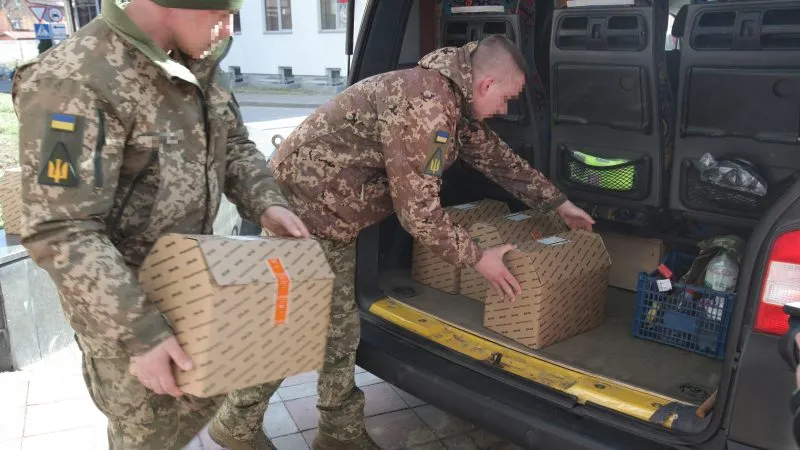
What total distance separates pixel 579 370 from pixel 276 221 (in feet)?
3.73

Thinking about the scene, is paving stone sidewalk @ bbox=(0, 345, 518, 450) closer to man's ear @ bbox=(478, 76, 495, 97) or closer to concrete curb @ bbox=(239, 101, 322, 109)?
man's ear @ bbox=(478, 76, 495, 97)

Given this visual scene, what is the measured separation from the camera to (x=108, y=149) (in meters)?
1.51

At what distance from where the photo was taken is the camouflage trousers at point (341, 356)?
8.73 ft

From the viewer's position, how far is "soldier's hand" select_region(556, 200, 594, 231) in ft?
9.32

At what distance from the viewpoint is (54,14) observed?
31.0ft

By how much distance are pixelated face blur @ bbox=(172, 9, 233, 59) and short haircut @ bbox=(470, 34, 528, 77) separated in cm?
99

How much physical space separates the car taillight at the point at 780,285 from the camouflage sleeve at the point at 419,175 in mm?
958

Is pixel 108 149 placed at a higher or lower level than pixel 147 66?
lower

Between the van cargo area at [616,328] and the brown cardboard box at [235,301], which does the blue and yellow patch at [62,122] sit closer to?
the brown cardboard box at [235,301]

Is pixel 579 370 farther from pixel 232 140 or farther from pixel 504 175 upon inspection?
pixel 232 140

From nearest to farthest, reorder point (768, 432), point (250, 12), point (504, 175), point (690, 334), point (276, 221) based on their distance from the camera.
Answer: point (768, 432)
point (276, 221)
point (690, 334)
point (504, 175)
point (250, 12)

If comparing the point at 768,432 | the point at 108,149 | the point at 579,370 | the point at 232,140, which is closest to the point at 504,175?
the point at 579,370

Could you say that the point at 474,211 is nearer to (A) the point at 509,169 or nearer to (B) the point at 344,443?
(A) the point at 509,169

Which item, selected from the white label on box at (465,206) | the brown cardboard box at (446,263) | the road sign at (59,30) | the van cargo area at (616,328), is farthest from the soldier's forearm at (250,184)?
the road sign at (59,30)
